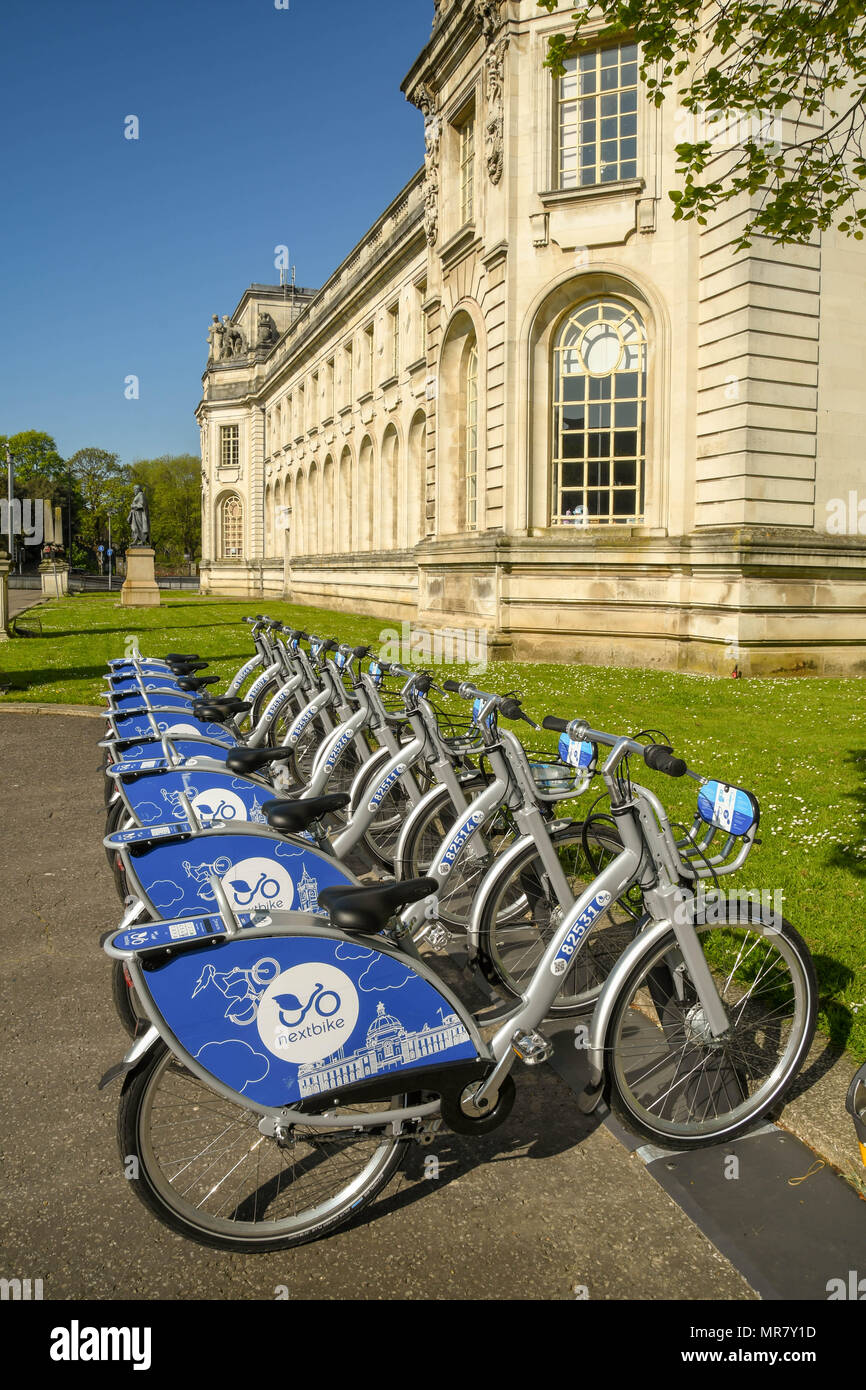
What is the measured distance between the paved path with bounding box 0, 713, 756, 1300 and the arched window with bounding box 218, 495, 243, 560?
6095 cm

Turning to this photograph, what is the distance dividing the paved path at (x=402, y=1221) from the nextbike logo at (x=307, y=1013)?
1.86ft

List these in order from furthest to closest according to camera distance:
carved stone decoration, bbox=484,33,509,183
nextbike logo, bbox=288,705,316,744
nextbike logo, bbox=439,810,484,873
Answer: carved stone decoration, bbox=484,33,509,183
nextbike logo, bbox=288,705,316,744
nextbike logo, bbox=439,810,484,873

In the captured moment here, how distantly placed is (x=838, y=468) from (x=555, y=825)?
13101mm

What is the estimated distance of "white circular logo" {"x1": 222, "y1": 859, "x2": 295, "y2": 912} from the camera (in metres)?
3.58

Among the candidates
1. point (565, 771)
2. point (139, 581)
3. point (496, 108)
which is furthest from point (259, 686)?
point (139, 581)

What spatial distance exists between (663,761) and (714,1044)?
3.41ft

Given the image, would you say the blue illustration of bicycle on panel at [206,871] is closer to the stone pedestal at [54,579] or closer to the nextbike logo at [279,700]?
the nextbike logo at [279,700]

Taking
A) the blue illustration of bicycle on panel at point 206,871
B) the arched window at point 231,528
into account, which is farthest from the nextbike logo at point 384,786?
the arched window at point 231,528

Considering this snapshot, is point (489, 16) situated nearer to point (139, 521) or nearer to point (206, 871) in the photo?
point (206, 871)

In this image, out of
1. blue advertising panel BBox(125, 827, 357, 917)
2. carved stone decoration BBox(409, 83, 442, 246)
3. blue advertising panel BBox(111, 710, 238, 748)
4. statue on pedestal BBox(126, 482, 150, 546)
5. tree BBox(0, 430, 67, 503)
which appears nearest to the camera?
blue advertising panel BBox(125, 827, 357, 917)

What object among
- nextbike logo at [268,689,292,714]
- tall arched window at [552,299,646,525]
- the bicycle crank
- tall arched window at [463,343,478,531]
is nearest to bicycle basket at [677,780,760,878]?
the bicycle crank

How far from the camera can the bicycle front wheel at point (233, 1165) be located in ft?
8.57

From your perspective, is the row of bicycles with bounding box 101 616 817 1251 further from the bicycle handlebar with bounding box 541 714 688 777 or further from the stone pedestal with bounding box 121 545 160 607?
the stone pedestal with bounding box 121 545 160 607
